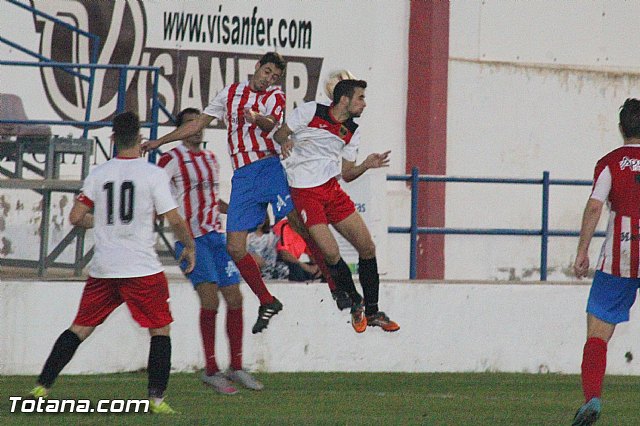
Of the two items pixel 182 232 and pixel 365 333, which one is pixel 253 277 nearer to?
pixel 182 232

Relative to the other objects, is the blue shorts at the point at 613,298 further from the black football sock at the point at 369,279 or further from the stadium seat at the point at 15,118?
the stadium seat at the point at 15,118

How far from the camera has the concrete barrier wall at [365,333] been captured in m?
13.1

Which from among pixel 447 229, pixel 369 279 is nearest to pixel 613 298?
pixel 369 279

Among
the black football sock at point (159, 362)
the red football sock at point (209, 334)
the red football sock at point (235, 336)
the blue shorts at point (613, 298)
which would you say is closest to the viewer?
the blue shorts at point (613, 298)

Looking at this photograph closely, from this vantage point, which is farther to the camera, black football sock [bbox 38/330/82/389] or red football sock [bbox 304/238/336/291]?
red football sock [bbox 304/238/336/291]

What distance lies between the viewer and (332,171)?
442 inches

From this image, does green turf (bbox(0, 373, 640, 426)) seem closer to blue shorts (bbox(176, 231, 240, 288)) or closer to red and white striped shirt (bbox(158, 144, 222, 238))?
blue shorts (bbox(176, 231, 240, 288))

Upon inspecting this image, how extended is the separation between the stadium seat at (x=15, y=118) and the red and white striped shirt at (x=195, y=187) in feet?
11.0

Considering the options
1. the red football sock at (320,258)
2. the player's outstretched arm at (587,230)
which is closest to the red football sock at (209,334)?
the red football sock at (320,258)

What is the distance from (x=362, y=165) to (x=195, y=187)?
4.68 feet

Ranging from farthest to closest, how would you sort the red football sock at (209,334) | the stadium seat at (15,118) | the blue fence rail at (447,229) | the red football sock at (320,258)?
the blue fence rail at (447,229) < the stadium seat at (15,118) < the red football sock at (209,334) < the red football sock at (320,258)

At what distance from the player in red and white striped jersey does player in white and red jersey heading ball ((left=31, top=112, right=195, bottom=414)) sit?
2226 millimetres

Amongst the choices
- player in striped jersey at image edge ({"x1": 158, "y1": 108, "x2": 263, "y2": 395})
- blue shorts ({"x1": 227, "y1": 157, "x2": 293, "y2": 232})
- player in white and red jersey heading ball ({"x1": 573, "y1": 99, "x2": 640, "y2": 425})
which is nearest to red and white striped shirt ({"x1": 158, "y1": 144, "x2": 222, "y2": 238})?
player in striped jersey at image edge ({"x1": 158, "y1": 108, "x2": 263, "y2": 395})

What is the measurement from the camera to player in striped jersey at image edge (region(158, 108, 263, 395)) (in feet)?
37.0
